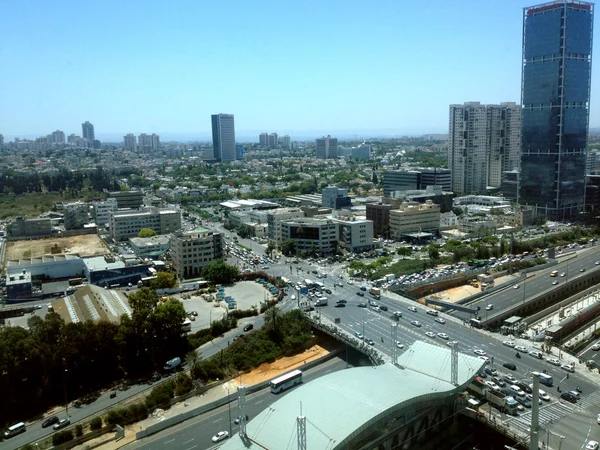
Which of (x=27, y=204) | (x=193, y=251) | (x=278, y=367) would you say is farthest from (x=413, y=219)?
(x=27, y=204)

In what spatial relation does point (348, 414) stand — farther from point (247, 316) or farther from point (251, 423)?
point (247, 316)

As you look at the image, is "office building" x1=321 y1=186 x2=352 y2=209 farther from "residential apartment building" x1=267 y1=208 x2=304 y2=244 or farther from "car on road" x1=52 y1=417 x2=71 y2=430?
"car on road" x1=52 y1=417 x2=71 y2=430

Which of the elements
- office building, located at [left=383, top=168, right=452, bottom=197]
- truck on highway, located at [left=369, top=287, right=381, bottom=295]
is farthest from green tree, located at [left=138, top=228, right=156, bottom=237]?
office building, located at [left=383, top=168, right=452, bottom=197]

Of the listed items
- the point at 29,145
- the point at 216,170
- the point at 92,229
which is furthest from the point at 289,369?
the point at 29,145

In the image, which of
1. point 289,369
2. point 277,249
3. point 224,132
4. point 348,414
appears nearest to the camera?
point 348,414

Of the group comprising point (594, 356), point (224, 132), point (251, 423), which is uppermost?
point (224, 132)

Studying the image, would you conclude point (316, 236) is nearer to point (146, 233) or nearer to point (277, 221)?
point (277, 221)
